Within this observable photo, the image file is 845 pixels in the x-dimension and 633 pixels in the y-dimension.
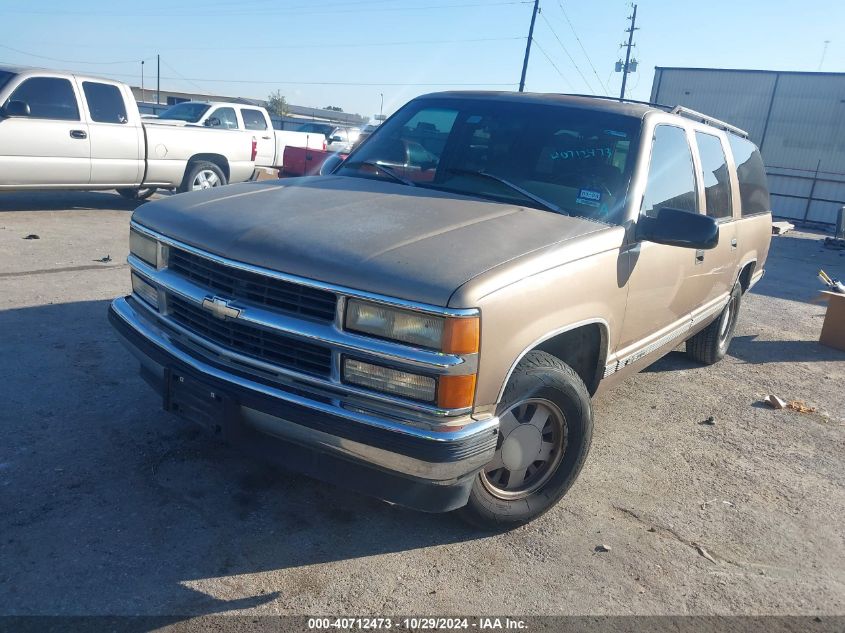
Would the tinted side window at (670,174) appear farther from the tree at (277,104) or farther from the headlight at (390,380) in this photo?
the tree at (277,104)

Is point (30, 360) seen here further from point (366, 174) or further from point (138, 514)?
point (366, 174)

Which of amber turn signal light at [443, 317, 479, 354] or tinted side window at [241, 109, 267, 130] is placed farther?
tinted side window at [241, 109, 267, 130]

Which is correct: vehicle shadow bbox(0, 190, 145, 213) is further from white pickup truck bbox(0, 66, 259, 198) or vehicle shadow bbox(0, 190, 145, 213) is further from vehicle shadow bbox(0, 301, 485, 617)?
vehicle shadow bbox(0, 301, 485, 617)

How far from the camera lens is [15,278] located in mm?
6496

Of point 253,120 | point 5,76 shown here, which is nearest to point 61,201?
point 5,76

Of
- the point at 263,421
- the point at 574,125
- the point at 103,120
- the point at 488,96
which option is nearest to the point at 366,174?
A: the point at 488,96

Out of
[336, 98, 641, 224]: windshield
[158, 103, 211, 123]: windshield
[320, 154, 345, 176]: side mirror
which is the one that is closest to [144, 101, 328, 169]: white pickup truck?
[158, 103, 211, 123]: windshield

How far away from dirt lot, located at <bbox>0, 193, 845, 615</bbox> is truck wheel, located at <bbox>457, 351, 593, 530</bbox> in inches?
6.3

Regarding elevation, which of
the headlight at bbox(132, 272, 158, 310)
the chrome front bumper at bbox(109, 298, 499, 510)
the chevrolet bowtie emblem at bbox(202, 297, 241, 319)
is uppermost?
the chevrolet bowtie emblem at bbox(202, 297, 241, 319)

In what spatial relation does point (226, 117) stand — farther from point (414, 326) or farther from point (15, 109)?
point (414, 326)

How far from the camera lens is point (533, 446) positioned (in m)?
3.23

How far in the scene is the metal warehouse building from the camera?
963 inches

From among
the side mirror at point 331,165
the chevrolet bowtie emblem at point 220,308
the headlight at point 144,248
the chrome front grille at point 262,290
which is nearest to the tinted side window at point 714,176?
the side mirror at point 331,165

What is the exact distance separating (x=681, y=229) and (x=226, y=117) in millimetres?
12667
